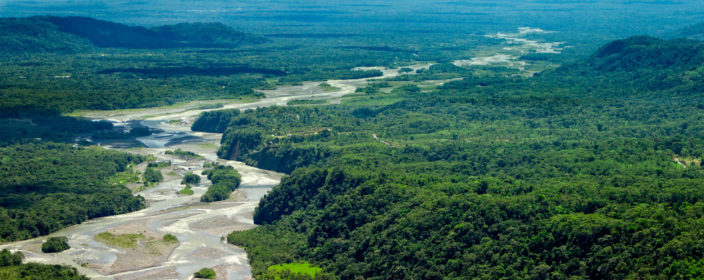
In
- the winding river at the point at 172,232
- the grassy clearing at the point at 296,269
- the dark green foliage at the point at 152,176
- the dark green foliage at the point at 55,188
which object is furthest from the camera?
the dark green foliage at the point at 152,176

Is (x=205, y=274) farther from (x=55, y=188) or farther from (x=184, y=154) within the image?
(x=184, y=154)

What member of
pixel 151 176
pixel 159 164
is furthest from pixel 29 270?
pixel 159 164

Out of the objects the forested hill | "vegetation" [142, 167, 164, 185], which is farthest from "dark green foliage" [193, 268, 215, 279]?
the forested hill

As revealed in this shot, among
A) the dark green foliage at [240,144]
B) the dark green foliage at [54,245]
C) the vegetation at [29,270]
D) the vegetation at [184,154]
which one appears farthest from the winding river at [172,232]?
the dark green foliage at [240,144]

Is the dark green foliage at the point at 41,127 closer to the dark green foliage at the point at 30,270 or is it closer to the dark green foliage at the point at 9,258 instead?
the dark green foliage at the point at 9,258

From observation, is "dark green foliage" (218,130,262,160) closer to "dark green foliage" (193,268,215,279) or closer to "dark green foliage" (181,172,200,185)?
"dark green foliage" (181,172,200,185)

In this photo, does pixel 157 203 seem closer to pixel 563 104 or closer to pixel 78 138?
pixel 78 138
